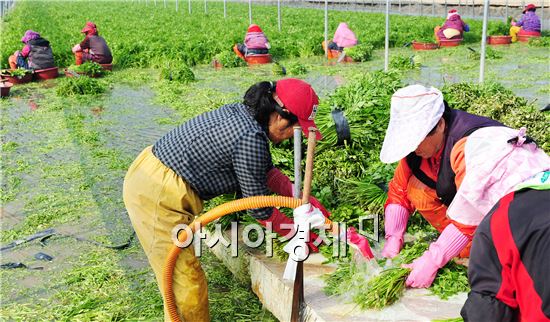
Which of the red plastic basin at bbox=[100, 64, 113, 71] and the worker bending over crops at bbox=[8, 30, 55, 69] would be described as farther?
the red plastic basin at bbox=[100, 64, 113, 71]

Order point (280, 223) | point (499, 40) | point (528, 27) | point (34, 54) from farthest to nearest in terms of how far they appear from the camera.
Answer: point (528, 27), point (499, 40), point (34, 54), point (280, 223)

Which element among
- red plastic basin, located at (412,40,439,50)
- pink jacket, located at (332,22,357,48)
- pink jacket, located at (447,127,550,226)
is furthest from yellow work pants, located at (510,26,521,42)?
pink jacket, located at (447,127,550,226)

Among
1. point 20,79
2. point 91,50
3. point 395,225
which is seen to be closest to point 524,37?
point 91,50

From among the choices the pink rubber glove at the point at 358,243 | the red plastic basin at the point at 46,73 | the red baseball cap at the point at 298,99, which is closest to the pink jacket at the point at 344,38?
the red plastic basin at the point at 46,73

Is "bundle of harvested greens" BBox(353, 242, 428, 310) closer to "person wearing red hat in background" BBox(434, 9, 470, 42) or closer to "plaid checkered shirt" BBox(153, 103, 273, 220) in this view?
"plaid checkered shirt" BBox(153, 103, 273, 220)

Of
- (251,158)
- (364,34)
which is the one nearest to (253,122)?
(251,158)

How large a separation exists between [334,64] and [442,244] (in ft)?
38.3

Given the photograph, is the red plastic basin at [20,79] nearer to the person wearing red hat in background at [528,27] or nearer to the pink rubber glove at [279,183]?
the pink rubber glove at [279,183]

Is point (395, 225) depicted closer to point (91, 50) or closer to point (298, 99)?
A: point (298, 99)

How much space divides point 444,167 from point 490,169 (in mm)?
828

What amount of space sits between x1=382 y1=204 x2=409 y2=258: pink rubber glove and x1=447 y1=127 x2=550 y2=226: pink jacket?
121cm

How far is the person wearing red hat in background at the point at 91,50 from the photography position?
13641mm

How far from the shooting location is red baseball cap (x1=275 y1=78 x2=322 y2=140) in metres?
3.04

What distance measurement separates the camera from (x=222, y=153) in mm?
3146
